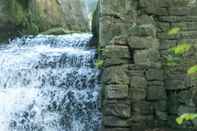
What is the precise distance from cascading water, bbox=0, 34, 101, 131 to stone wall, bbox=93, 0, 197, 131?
1.46 meters

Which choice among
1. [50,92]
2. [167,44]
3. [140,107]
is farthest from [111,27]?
[50,92]

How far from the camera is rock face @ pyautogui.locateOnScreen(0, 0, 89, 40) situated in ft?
46.1

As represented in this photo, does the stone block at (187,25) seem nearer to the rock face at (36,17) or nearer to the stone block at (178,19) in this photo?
the stone block at (178,19)

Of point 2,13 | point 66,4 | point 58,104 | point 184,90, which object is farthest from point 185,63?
point 66,4

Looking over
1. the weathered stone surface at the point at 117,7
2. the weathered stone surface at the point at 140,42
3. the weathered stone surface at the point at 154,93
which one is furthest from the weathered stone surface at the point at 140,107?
the weathered stone surface at the point at 117,7

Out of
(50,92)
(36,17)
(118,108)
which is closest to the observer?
(118,108)

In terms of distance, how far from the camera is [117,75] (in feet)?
20.6

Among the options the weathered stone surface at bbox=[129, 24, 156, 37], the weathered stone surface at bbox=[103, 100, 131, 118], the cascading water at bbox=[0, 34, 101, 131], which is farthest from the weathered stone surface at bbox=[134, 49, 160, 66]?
the cascading water at bbox=[0, 34, 101, 131]

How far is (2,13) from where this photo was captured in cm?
1402

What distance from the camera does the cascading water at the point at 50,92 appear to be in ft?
25.9

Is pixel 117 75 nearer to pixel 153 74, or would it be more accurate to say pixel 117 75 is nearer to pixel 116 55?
pixel 116 55

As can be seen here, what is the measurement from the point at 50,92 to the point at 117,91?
8.39 feet

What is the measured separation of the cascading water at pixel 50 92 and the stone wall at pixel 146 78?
1.46 meters

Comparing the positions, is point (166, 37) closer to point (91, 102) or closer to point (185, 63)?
point (185, 63)
